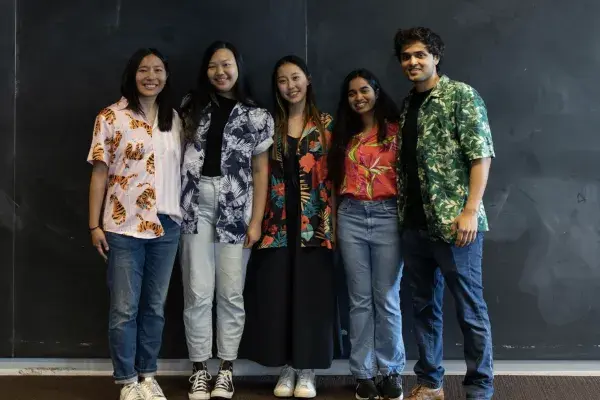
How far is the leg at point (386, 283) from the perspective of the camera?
7.52ft

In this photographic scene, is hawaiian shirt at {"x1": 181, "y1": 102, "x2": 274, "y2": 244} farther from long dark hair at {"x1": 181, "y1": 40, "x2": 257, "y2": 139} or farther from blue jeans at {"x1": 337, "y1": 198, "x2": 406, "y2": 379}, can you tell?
blue jeans at {"x1": 337, "y1": 198, "x2": 406, "y2": 379}

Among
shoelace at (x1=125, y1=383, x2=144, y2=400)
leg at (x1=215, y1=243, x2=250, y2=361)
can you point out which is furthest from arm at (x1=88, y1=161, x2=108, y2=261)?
shoelace at (x1=125, y1=383, x2=144, y2=400)

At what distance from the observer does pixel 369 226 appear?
2303 mm

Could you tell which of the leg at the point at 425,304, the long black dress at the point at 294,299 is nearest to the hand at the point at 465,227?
the leg at the point at 425,304

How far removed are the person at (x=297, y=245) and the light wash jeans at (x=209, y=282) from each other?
119mm

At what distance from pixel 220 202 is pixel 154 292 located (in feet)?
1.46

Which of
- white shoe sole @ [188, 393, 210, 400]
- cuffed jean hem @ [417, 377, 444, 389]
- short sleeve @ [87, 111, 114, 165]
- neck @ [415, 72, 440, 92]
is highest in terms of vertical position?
neck @ [415, 72, 440, 92]

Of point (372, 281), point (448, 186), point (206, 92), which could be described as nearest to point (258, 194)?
point (206, 92)

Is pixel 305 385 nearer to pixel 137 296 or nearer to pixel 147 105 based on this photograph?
pixel 137 296

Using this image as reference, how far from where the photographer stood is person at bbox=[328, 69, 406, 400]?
2293 millimetres

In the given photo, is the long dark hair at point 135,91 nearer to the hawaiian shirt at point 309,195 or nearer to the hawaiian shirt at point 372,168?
the hawaiian shirt at point 309,195

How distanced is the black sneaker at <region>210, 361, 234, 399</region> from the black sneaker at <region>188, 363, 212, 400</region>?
1.4 inches

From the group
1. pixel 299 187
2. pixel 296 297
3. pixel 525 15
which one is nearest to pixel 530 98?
pixel 525 15

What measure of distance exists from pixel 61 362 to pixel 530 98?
2.50 m
